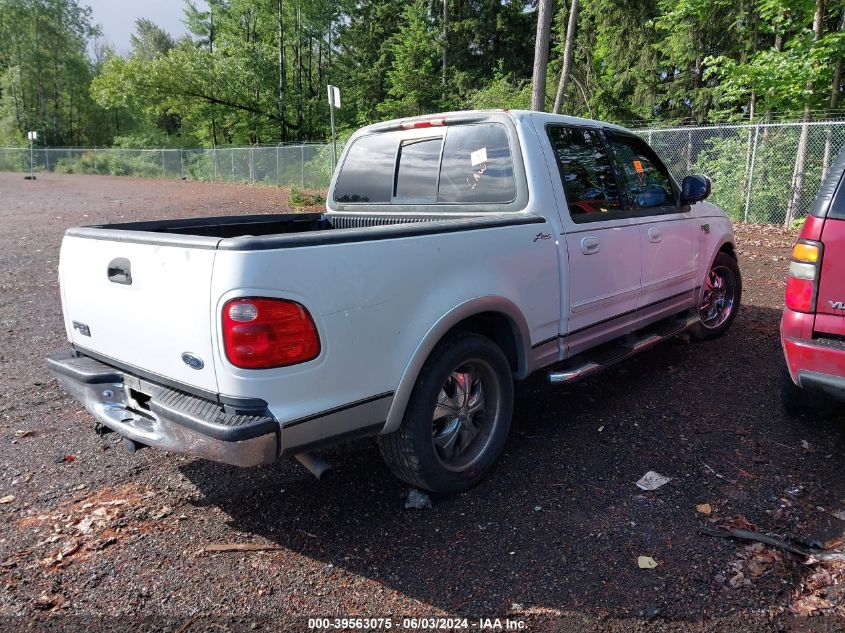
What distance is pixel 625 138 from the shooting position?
15.0ft

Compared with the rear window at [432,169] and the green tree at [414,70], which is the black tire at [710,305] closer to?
the rear window at [432,169]

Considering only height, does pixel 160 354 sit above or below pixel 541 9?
below

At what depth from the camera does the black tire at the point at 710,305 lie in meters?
5.43

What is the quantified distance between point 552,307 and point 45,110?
66601 mm

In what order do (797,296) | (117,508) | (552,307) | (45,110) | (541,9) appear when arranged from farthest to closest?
1. (45,110)
2. (541,9)
3. (552,307)
4. (797,296)
5. (117,508)

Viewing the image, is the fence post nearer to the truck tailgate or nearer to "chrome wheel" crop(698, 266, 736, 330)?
"chrome wheel" crop(698, 266, 736, 330)

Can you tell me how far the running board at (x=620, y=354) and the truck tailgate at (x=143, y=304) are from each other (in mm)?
2091

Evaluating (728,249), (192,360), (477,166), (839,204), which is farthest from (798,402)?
(192,360)

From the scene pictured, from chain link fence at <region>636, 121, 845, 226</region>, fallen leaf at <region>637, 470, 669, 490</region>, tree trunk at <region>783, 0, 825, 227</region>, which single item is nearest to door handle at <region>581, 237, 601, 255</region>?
fallen leaf at <region>637, 470, 669, 490</region>

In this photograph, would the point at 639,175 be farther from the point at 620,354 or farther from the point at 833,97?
the point at 833,97

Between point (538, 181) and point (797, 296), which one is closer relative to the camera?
point (797, 296)

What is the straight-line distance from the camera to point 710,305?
558cm

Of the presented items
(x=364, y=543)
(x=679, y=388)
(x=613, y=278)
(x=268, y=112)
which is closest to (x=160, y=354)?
(x=364, y=543)

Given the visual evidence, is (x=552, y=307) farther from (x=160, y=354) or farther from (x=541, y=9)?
(x=541, y=9)
